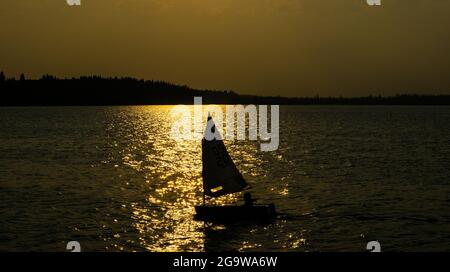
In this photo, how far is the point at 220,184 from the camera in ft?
122

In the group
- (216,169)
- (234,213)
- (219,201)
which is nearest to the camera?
(234,213)

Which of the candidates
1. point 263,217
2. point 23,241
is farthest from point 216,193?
point 23,241

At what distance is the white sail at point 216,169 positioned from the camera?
3647 cm

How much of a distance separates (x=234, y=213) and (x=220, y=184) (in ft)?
7.35

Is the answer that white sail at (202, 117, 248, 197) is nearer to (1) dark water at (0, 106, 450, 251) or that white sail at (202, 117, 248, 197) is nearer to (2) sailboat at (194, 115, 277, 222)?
(2) sailboat at (194, 115, 277, 222)

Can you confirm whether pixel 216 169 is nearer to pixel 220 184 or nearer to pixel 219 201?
pixel 220 184

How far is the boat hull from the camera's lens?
35.7 m

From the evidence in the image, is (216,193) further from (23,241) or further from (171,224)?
(23,241)

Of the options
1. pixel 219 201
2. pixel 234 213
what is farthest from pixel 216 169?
pixel 219 201

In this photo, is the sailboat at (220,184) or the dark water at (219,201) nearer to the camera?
the dark water at (219,201)

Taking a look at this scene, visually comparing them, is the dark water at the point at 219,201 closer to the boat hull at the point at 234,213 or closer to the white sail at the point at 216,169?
the boat hull at the point at 234,213

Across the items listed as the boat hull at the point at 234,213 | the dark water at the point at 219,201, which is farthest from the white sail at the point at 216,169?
the dark water at the point at 219,201
